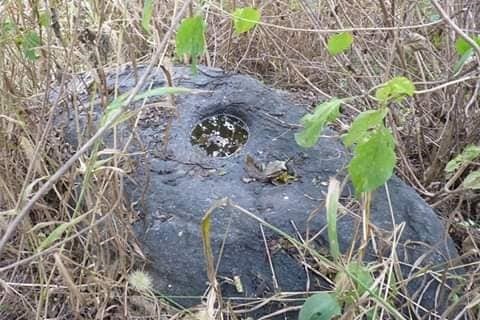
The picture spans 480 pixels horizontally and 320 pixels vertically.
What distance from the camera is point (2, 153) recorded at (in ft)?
4.39

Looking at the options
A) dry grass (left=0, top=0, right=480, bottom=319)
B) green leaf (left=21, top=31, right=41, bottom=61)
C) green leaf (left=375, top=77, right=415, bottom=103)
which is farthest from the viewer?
green leaf (left=21, top=31, right=41, bottom=61)

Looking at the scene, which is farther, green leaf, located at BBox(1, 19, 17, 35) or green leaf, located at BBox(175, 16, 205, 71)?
green leaf, located at BBox(1, 19, 17, 35)

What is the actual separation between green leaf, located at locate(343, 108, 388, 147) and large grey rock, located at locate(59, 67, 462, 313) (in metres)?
0.23

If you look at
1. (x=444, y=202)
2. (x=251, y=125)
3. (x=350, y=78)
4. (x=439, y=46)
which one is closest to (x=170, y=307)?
(x=251, y=125)

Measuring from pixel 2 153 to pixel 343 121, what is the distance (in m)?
0.78

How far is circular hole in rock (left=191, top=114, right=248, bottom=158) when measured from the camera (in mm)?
1444

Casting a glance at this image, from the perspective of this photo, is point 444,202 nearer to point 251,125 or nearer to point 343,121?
point 343,121

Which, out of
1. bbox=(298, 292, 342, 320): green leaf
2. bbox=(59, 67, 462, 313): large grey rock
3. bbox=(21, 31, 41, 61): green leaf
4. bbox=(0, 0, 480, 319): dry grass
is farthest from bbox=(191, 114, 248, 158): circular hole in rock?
bbox=(298, 292, 342, 320): green leaf

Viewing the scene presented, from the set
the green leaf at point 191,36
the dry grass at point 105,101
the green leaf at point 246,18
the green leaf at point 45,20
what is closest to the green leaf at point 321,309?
the dry grass at point 105,101

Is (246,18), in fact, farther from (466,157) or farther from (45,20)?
(466,157)

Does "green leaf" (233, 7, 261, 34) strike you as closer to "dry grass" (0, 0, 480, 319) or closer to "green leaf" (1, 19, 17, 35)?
"dry grass" (0, 0, 480, 319)

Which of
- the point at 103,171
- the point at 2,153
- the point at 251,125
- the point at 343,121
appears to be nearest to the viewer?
the point at 103,171

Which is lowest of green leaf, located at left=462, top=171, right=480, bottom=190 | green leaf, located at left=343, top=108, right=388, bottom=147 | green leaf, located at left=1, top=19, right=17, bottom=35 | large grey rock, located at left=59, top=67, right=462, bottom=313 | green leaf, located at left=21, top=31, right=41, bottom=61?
large grey rock, located at left=59, top=67, right=462, bottom=313

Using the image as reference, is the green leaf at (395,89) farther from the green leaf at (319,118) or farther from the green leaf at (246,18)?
the green leaf at (246,18)
